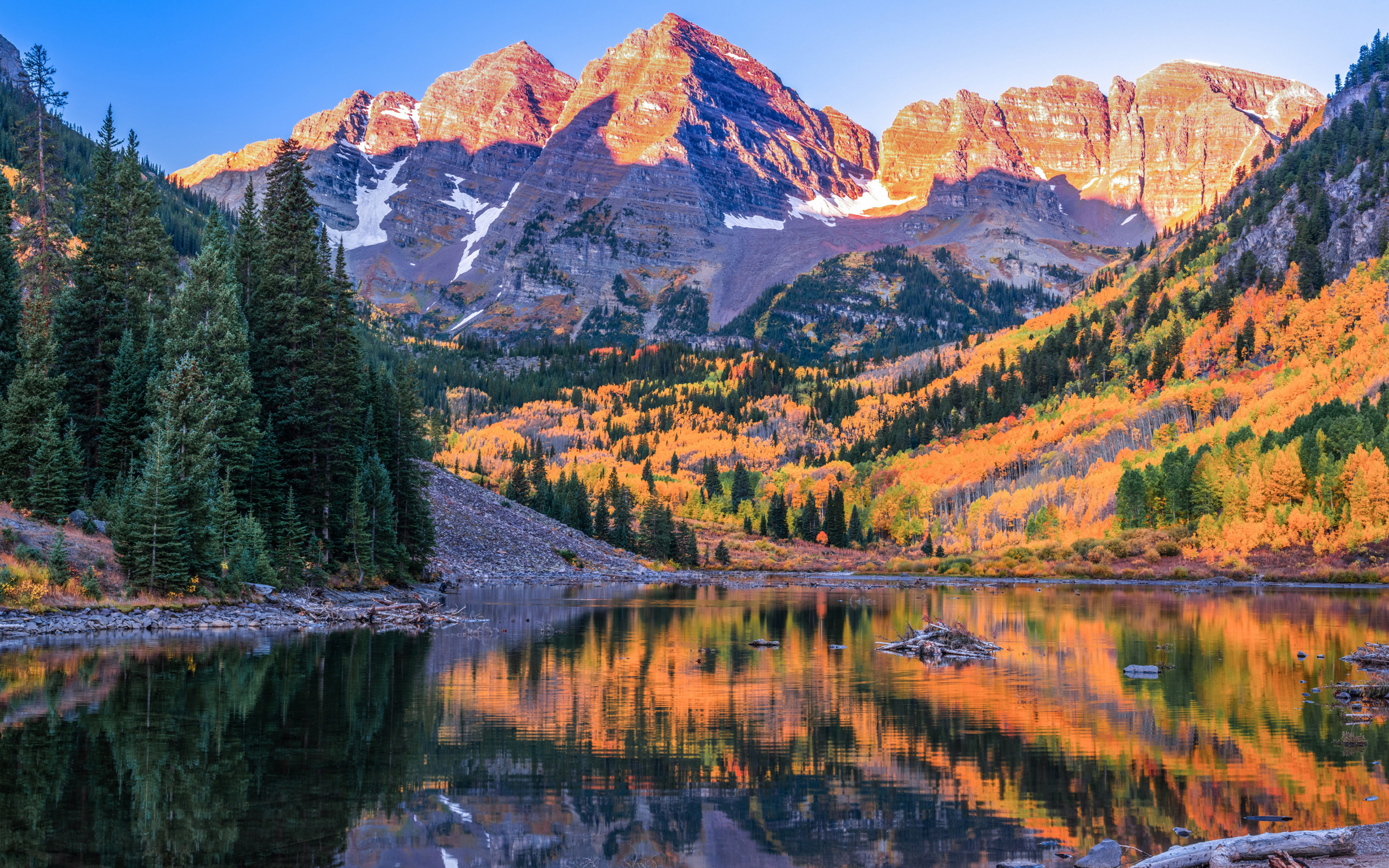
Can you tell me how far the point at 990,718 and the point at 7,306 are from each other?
2358 inches

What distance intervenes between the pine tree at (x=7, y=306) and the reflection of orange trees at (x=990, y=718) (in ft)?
123

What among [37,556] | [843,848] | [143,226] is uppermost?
[143,226]

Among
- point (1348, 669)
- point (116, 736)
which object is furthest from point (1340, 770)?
point (116, 736)

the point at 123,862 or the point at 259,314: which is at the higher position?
the point at 259,314

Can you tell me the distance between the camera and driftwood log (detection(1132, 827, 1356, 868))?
13516 mm

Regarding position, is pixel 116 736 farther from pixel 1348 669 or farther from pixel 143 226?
pixel 143 226

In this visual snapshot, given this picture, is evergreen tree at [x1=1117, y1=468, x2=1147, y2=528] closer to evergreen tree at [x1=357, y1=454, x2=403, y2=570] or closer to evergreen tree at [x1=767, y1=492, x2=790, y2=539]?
evergreen tree at [x1=767, y1=492, x2=790, y2=539]

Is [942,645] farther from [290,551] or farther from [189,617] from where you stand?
[290,551]

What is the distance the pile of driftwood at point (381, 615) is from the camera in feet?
185

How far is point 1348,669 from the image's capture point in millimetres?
37750

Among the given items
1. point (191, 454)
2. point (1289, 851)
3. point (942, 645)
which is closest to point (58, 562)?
point (191, 454)

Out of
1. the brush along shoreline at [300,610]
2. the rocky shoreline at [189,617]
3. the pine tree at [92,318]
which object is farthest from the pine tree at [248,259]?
the rocky shoreline at [189,617]

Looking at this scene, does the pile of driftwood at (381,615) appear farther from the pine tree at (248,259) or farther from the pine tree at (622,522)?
the pine tree at (622,522)

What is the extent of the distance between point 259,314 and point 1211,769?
64.3 metres
